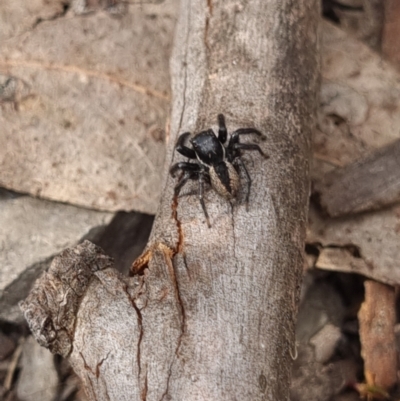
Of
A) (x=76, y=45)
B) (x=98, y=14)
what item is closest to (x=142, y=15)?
(x=98, y=14)

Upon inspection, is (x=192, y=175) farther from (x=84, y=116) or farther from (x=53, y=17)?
(x=53, y=17)

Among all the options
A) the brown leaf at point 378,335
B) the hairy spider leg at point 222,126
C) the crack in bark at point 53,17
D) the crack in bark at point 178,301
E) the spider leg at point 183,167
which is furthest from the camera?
the crack in bark at point 53,17

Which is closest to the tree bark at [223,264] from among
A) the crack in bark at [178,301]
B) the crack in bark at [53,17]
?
the crack in bark at [178,301]

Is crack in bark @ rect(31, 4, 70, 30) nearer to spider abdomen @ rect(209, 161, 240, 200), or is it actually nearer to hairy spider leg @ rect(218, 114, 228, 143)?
hairy spider leg @ rect(218, 114, 228, 143)

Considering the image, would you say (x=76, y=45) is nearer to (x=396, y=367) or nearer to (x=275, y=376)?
(x=275, y=376)

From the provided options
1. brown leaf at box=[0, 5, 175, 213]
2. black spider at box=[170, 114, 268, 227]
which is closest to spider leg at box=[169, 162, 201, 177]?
black spider at box=[170, 114, 268, 227]

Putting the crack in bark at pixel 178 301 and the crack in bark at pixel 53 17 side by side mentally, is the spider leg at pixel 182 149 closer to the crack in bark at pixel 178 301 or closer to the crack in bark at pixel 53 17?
the crack in bark at pixel 178 301

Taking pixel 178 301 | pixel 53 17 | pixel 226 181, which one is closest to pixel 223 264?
pixel 178 301

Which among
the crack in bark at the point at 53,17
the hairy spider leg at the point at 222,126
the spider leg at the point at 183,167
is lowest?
the spider leg at the point at 183,167
